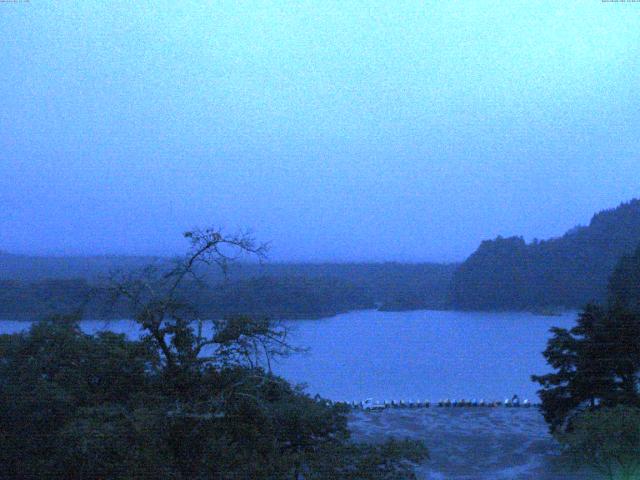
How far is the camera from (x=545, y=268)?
2442 cm

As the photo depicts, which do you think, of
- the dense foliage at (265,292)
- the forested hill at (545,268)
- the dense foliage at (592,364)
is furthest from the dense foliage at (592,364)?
the forested hill at (545,268)

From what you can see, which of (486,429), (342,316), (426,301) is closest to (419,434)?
(486,429)

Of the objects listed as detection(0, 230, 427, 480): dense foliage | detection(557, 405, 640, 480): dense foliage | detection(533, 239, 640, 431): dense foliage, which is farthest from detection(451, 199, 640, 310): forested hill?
detection(0, 230, 427, 480): dense foliage

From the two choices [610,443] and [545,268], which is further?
[545,268]

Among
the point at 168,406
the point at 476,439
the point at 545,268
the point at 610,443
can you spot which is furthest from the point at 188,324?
the point at 545,268

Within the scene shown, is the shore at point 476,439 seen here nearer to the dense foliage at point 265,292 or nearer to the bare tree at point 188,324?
the dense foliage at point 265,292

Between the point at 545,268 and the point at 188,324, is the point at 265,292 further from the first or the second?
the point at 545,268

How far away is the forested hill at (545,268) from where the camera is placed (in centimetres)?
2345

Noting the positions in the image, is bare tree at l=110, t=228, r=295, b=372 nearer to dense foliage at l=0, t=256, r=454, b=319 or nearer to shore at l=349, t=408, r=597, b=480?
dense foliage at l=0, t=256, r=454, b=319

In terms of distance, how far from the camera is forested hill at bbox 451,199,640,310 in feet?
76.9

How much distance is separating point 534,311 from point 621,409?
1845 cm

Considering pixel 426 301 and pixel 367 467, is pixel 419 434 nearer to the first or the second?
pixel 367 467

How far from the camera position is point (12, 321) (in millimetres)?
9289

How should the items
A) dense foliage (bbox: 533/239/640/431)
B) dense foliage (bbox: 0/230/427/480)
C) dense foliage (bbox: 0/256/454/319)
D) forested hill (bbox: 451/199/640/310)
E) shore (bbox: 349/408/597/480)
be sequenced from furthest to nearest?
forested hill (bbox: 451/199/640/310) → dense foliage (bbox: 533/239/640/431) → shore (bbox: 349/408/597/480) → dense foliage (bbox: 0/256/454/319) → dense foliage (bbox: 0/230/427/480)
